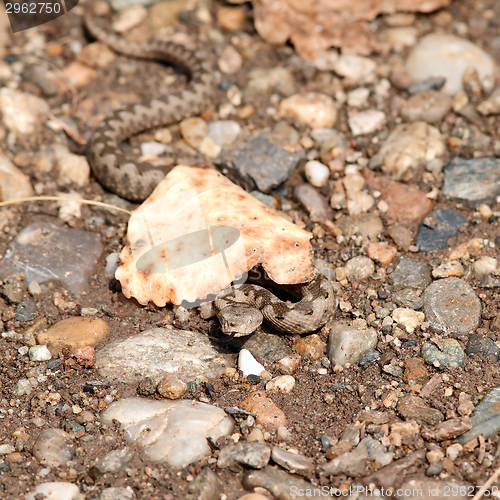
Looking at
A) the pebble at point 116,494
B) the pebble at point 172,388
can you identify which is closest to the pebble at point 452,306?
the pebble at point 172,388

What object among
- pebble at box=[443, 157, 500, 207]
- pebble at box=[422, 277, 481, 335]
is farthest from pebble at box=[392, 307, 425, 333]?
pebble at box=[443, 157, 500, 207]

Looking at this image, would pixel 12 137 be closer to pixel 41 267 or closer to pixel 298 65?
pixel 41 267

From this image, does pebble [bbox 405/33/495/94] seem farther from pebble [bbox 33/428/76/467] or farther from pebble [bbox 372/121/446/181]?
pebble [bbox 33/428/76/467]

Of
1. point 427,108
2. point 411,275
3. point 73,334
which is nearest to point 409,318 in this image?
point 411,275

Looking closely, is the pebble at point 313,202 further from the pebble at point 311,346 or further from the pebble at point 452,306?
the pebble at point 311,346

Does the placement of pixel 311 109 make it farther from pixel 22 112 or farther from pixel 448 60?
pixel 22 112

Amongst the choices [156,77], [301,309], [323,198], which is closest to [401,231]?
[323,198]

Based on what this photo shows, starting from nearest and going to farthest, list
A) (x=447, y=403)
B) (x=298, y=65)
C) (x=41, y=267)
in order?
(x=447, y=403), (x=41, y=267), (x=298, y=65)
